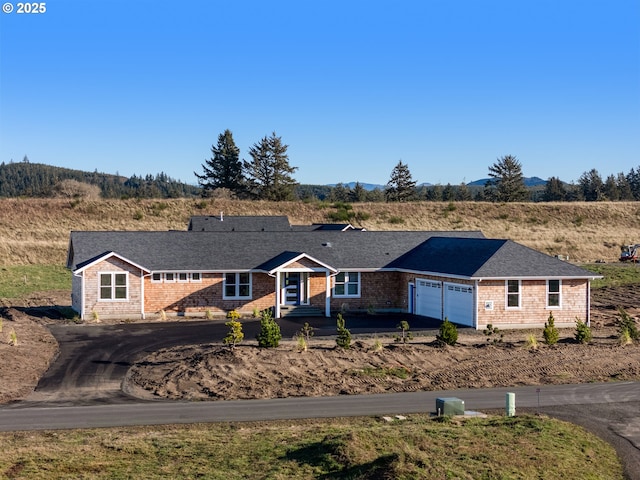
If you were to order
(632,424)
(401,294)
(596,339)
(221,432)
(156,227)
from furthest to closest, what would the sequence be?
(156,227) → (401,294) → (596,339) → (632,424) → (221,432)

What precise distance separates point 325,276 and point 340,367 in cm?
1526

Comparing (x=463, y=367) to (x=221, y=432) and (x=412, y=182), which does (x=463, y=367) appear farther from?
(x=412, y=182)

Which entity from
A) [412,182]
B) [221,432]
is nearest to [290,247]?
[221,432]

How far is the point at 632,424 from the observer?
20562 mm

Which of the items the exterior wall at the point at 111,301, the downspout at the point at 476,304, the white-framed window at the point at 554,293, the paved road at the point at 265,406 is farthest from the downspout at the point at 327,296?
the paved road at the point at 265,406

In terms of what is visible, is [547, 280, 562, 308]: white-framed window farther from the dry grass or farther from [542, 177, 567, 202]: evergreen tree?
[542, 177, 567, 202]: evergreen tree

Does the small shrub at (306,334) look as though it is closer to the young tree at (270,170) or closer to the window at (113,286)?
the window at (113,286)

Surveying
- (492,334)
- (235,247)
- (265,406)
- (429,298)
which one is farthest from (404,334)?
(235,247)

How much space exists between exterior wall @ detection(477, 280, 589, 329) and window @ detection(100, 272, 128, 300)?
17.5 m

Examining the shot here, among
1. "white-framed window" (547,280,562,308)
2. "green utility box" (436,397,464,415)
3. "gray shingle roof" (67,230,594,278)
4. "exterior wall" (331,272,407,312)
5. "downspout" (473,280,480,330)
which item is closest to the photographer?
"green utility box" (436,397,464,415)

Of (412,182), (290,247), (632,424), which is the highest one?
(412,182)

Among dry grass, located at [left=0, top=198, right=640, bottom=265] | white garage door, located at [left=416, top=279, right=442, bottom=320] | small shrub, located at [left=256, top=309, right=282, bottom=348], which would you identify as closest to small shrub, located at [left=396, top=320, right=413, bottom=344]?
white garage door, located at [left=416, top=279, right=442, bottom=320]

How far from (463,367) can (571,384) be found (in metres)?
3.66

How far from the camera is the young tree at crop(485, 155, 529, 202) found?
350ft
